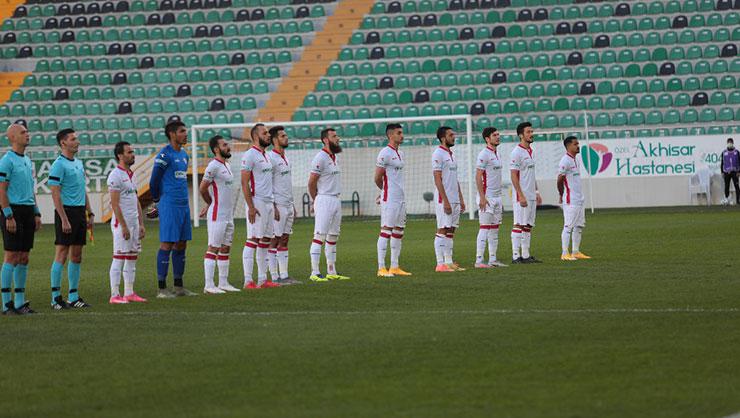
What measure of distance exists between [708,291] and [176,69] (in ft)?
103

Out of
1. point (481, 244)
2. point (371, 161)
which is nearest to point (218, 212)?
point (481, 244)

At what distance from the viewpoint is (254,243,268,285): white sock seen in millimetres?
15531

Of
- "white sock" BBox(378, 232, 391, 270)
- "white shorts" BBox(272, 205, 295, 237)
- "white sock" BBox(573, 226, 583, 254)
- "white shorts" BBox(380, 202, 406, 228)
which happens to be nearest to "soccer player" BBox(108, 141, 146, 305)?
"white shorts" BBox(272, 205, 295, 237)

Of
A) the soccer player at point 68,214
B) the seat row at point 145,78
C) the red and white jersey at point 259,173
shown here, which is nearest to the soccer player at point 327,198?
the red and white jersey at point 259,173

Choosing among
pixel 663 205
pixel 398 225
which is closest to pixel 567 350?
pixel 398 225

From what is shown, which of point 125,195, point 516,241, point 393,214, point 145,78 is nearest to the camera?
point 125,195

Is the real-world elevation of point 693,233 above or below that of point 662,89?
below

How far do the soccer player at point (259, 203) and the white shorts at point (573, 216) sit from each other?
224 inches

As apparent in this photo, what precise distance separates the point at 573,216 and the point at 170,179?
24.5ft

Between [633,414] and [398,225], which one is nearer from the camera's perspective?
[633,414]

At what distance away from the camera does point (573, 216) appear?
19.4m

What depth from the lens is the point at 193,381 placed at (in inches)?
324

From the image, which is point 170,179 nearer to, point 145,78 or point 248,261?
point 248,261

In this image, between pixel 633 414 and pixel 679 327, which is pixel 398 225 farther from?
pixel 633 414
